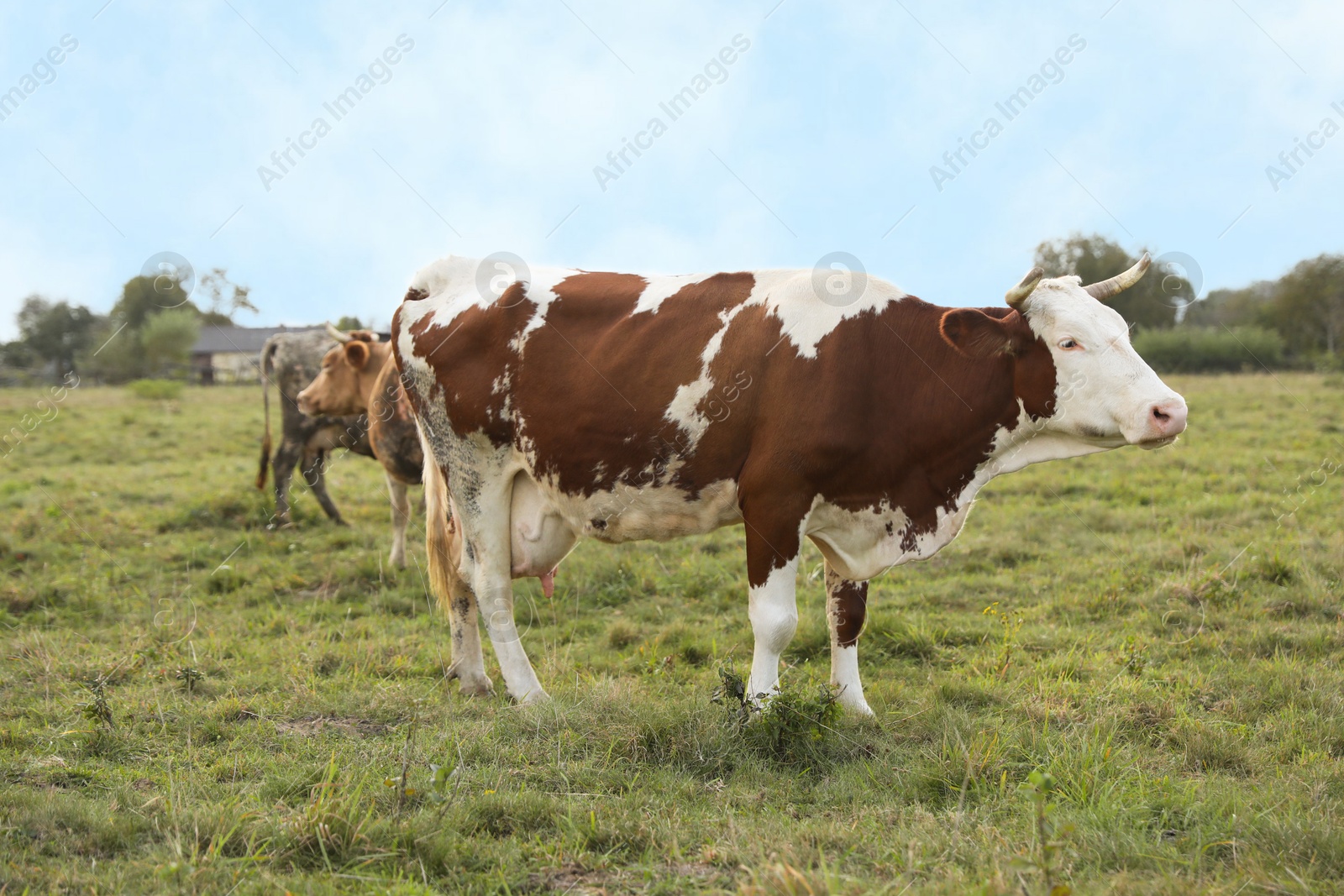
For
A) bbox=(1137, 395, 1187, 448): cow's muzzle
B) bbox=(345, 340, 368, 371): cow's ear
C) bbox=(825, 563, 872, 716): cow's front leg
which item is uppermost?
bbox=(345, 340, 368, 371): cow's ear

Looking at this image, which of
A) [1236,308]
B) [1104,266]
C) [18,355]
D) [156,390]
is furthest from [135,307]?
[1236,308]

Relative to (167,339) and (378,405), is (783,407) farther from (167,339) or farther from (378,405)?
(167,339)

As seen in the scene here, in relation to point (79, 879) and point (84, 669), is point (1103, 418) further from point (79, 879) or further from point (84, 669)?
point (84, 669)

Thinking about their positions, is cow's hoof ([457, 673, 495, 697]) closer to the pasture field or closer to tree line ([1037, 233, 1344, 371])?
the pasture field

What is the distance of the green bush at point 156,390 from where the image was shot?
2770 centimetres

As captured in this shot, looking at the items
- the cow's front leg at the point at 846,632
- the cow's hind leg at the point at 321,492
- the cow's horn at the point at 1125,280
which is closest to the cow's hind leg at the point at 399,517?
the cow's hind leg at the point at 321,492

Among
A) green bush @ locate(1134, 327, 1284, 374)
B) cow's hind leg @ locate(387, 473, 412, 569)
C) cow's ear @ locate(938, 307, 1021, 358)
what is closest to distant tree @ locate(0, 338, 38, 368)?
cow's hind leg @ locate(387, 473, 412, 569)

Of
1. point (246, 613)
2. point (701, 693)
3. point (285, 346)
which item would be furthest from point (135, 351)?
point (701, 693)

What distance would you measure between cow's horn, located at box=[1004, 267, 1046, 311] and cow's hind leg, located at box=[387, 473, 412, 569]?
19.7 ft

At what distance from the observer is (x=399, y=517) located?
936cm

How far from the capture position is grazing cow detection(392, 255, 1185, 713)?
4.59m

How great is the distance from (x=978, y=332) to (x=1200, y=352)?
33062 millimetres

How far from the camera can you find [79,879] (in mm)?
3105

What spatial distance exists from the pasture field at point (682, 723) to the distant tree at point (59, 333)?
5295cm
